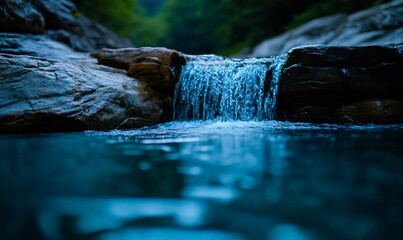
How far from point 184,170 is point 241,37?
21263 millimetres

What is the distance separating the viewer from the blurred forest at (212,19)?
52.6 ft

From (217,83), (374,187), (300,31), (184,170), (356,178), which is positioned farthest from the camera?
(300,31)

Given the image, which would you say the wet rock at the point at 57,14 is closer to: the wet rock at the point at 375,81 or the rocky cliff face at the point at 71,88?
the rocky cliff face at the point at 71,88

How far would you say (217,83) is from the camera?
6.90 metres

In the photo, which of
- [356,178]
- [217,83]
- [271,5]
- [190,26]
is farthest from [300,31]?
[190,26]

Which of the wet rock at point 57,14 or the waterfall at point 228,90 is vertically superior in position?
the wet rock at point 57,14

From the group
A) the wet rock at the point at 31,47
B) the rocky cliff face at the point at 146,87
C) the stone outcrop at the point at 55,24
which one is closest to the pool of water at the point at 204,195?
the rocky cliff face at the point at 146,87

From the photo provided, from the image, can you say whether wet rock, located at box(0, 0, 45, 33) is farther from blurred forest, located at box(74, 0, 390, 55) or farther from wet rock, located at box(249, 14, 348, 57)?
wet rock, located at box(249, 14, 348, 57)

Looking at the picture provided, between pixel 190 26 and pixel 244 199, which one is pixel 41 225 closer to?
pixel 244 199

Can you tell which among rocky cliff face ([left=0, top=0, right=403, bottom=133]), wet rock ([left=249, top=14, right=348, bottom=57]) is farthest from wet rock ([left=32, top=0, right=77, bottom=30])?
wet rock ([left=249, top=14, right=348, bottom=57])

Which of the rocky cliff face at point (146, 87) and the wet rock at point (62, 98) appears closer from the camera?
the wet rock at point (62, 98)

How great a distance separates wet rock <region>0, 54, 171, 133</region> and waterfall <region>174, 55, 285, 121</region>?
1.22 metres

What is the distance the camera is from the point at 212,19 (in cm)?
2702

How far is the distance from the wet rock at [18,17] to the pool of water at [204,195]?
709 centimetres
